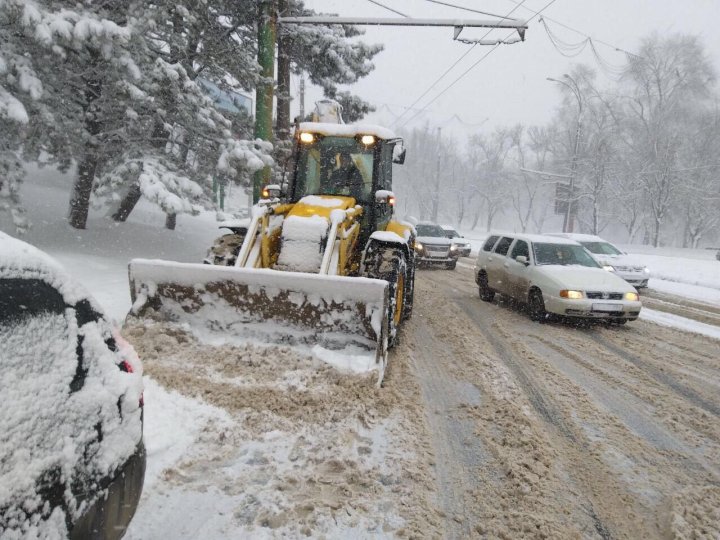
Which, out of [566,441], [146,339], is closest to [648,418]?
[566,441]

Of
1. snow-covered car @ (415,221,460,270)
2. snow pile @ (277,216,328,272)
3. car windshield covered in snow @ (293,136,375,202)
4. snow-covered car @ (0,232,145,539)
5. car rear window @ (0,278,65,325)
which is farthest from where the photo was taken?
snow-covered car @ (415,221,460,270)

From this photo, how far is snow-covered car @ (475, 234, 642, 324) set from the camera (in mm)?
7695

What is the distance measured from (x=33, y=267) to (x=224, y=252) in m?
4.44

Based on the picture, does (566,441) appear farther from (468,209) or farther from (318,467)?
(468,209)

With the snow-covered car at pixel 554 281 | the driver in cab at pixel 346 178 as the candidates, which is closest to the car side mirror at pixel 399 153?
the driver in cab at pixel 346 178

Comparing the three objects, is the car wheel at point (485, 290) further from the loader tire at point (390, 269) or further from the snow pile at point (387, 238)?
the snow pile at point (387, 238)

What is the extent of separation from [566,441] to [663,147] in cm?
3816

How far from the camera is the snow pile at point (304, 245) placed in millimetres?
5594

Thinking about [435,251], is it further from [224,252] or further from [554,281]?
[224,252]

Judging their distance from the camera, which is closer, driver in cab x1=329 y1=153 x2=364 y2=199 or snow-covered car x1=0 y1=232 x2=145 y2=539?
snow-covered car x1=0 y1=232 x2=145 y2=539

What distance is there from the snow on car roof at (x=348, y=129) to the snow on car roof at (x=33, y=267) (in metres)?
5.44

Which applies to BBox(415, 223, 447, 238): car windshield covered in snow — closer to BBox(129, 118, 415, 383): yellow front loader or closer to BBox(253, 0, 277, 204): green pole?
BBox(253, 0, 277, 204): green pole

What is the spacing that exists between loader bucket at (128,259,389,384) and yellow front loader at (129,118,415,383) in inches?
0.4

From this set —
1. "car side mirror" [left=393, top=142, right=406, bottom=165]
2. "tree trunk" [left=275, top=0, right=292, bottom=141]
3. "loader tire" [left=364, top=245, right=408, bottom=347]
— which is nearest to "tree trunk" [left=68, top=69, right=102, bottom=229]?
"tree trunk" [left=275, top=0, right=292, bottom=141]
